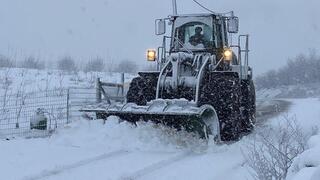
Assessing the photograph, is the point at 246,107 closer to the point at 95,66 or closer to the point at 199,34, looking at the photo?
the point at 199,34

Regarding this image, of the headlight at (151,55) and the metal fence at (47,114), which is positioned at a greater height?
the headlight at (151,55)

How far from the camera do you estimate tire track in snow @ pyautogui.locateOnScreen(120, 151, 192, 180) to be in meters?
7.61

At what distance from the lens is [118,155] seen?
9.51 m

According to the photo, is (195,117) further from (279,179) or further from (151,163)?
(279,179)

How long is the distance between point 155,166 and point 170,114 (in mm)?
1835

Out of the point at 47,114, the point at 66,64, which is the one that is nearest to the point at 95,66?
the point at 66,64

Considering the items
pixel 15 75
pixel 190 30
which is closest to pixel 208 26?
pixel 190 30

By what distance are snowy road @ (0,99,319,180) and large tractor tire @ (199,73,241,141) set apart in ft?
1.25

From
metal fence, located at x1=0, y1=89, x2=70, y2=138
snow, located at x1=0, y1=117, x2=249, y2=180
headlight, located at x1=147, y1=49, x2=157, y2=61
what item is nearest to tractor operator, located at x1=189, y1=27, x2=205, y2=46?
headlight, located at x1=147, y1=49, x2=157, y2=61

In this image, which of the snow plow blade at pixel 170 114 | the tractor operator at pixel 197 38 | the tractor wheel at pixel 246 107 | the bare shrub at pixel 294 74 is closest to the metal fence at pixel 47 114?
the snow plow blade at pixel 170 114

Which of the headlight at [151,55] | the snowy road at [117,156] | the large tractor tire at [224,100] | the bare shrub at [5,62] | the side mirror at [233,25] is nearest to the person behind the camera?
the snowy road at [117,156]

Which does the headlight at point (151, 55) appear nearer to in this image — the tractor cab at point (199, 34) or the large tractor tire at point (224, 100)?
the tractor cab at point (199, 34)

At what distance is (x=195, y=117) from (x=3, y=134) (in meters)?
4.95

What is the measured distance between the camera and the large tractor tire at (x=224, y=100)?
1133cm
